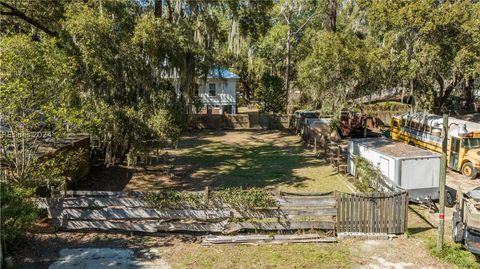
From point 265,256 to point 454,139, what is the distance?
1300 cm

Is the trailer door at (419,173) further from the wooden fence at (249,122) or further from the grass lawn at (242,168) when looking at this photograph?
the wooden fence at (249,122)

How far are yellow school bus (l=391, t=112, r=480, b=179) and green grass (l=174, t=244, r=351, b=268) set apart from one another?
10812mm

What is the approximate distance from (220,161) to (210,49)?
6212 mm

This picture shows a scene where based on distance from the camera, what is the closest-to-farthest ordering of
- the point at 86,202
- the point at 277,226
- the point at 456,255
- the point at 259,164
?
the point at 456,255 < the point at 86,202 < the point at 277,226 < the point at 259,164

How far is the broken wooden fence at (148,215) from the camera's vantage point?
9.66m

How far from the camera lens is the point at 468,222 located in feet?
28.4

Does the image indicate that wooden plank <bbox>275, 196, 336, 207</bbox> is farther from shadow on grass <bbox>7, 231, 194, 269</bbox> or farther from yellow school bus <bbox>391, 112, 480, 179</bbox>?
yellow school bus <bbox>391, 112, 480, 179</bbox>

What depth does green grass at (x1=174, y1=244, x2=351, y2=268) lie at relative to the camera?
27.4 ft

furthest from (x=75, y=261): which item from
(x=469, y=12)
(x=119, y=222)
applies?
(x=469, y=12)

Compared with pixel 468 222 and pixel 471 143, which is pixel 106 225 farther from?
pixel 471 143

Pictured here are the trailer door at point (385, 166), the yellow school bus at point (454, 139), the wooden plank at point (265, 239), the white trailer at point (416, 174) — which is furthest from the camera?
the yellow school bus at point (454, 139)

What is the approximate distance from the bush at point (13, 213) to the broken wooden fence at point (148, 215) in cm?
134

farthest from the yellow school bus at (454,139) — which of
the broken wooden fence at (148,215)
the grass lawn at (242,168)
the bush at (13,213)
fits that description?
the bush at (13,213)

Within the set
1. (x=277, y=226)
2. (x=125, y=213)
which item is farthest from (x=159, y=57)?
(x=277, y=226)
